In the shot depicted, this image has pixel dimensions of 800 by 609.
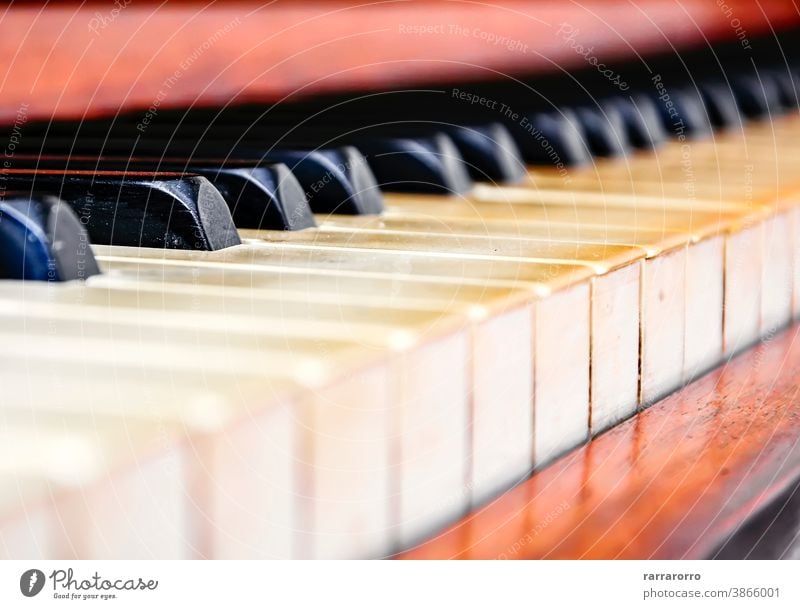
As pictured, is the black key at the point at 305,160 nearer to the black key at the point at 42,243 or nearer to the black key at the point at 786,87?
the black key at the point at 42,243

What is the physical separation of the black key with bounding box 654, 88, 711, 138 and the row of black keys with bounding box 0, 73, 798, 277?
4.0 inches

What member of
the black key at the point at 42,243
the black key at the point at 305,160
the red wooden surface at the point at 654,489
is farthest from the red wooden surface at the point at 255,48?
the red wooden surface at the point at 654,489

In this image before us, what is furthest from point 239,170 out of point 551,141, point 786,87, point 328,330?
point 786,87

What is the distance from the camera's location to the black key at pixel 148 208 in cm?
67

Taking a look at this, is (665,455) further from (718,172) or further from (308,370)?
(718,172)

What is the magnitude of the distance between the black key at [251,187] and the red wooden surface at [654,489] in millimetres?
240

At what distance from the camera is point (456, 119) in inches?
41.9

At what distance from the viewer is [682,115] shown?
1.30 meters

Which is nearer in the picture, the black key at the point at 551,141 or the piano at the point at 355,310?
the piano at the point at 355,310

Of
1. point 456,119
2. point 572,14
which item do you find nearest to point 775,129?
point 572,14

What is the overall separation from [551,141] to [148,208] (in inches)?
18.9

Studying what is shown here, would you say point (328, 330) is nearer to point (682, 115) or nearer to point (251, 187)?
point (251, 187)
